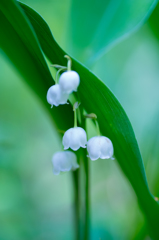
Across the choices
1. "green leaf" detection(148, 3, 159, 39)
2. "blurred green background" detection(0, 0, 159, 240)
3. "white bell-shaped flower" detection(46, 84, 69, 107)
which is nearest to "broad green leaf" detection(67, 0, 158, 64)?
"blurred green background" detection(0, 0, 159, 240)

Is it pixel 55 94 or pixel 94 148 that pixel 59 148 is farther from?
pixel 55 94

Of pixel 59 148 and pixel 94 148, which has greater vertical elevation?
pixel 59 148

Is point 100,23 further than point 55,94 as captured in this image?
Yes

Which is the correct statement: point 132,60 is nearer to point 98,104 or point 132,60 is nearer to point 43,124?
point 43,124

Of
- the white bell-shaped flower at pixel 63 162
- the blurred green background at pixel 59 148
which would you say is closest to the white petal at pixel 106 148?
the white bell-shaped flower at pixel 63 162

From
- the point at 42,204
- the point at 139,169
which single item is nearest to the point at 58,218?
the point at 42,204

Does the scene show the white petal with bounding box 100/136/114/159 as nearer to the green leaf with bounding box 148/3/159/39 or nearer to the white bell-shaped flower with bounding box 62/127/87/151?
the white bell-shaped flower with bounding box 62/127/87/151

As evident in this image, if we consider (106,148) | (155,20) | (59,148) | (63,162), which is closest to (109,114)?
(106,148)
